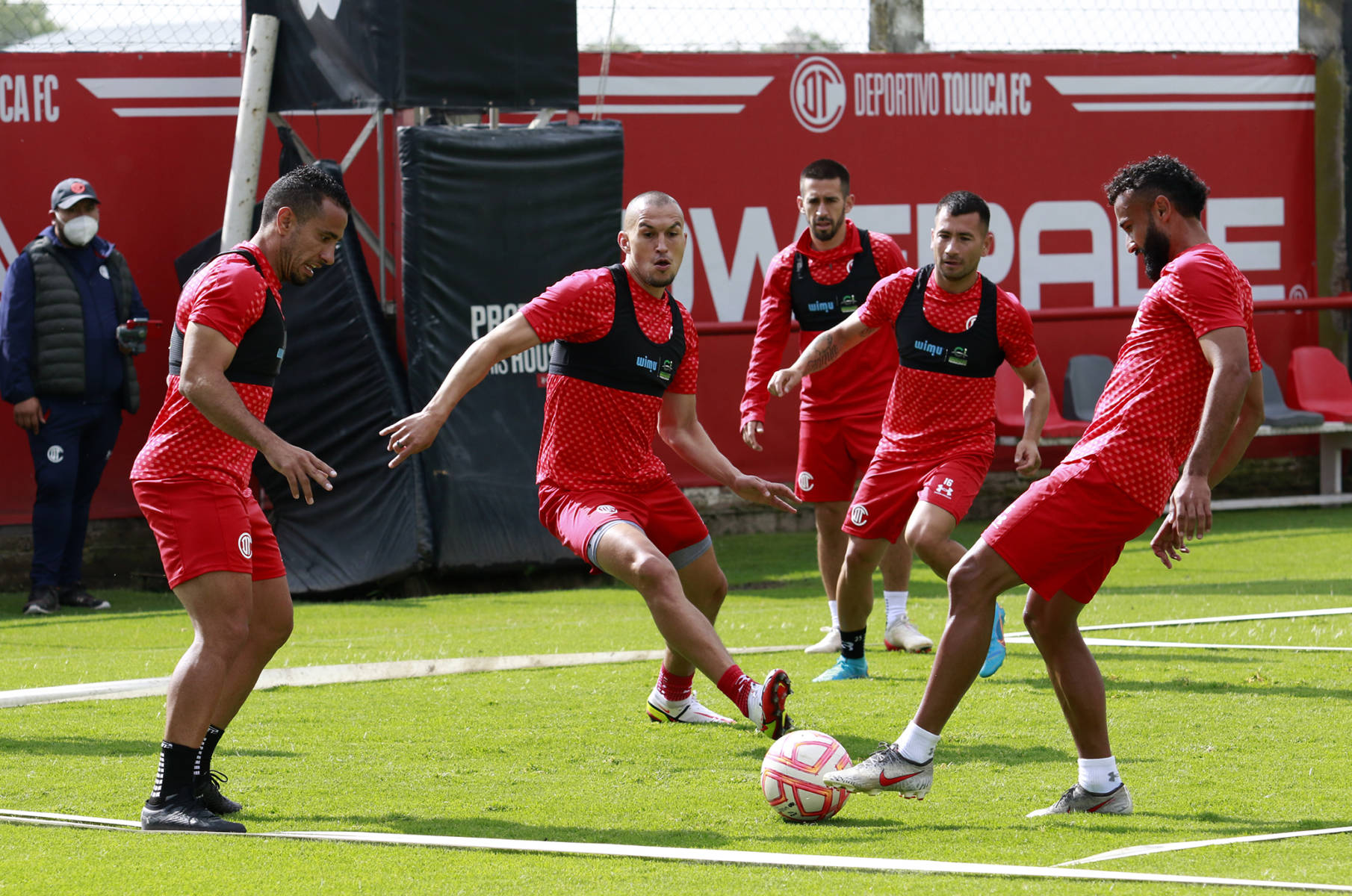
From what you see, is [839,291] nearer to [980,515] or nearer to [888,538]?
[888,538]

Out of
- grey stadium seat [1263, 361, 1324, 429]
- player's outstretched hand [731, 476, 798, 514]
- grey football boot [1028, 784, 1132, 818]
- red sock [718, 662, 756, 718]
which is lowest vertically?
grey football boot [1028, 784, 1132, 818]

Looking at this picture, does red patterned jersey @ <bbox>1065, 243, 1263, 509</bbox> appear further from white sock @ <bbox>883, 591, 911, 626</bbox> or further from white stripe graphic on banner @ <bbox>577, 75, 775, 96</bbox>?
white stripe graphic on banner @ <bbox>577, 75, 775, 96</bbox>

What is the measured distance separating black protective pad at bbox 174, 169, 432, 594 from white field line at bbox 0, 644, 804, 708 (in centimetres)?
286

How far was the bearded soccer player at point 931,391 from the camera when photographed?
7727 mm

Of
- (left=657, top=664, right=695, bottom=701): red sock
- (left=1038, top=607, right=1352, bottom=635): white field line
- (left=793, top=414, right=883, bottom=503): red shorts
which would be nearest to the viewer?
(left=657, top=664, right=695, bottom=701): red sock

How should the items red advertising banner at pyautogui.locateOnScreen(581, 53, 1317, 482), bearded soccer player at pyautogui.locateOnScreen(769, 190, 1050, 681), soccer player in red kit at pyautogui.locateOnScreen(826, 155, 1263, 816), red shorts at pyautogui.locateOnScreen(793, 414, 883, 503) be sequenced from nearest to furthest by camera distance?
soccer player in red kit at pyautogui.locateOnScreen(826, 155, 1263, 816) < bearded soccer player at pyautogui.locateOnScreen(769, 190, 1050, 681) < red shorts at pyautogui.locateOnScreen(793, 414, 883, 503) < red advertising banner at pyautogui.locateOnScreen(581, 53, 1317, 482)

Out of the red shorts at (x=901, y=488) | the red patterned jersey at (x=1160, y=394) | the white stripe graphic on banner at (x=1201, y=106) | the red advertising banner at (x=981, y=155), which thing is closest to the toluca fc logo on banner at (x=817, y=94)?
the red advertising banner at (x=981, y=155)

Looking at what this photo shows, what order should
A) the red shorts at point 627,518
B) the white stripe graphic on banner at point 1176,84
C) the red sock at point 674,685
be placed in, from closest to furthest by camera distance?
the red shorts at point 627,518 → the red sock at point 674,685 → the white stripe graphic on banner at point 1176,84

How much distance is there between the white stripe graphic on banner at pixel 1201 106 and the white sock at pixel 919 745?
1149 cm

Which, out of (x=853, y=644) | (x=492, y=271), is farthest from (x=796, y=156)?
(x=853, y=644)

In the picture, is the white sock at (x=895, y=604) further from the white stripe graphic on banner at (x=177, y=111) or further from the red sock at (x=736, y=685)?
the white stripe graphic on banner at (x=177, y=111)

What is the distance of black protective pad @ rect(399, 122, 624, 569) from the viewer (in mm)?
11531

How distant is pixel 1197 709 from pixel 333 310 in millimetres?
6880

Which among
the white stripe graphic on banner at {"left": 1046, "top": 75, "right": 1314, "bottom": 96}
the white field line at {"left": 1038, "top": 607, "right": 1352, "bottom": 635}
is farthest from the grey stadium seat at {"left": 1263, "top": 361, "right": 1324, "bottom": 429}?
the white field line at {"left": 1038, "top": 607, "right": 1352, "bottom": 635}
